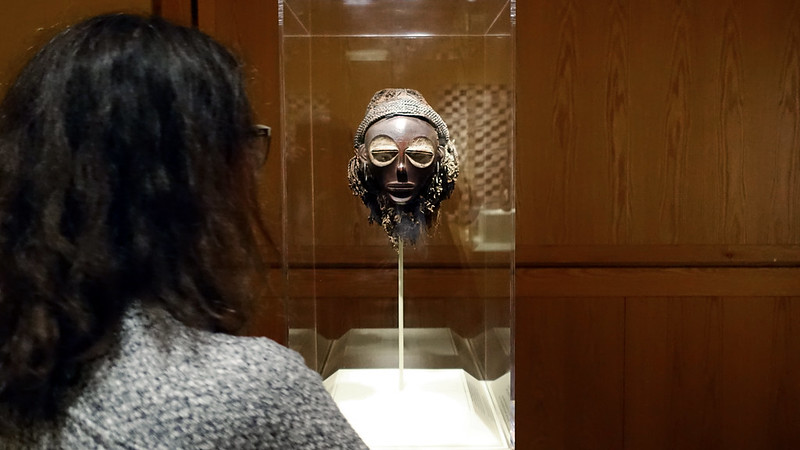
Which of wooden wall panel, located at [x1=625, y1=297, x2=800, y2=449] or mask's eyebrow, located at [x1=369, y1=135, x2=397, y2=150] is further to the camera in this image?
wooden wall panel, located at [x1=625, y1=297, x2=800, y2=449]

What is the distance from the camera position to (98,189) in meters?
0.62

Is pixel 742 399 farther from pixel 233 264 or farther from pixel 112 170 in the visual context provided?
pixel 112 170

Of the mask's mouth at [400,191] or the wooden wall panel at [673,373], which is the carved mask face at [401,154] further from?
the wooden wall panel at [673,373]

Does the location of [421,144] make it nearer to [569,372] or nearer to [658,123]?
[658,123]

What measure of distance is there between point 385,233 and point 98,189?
4.75 ft

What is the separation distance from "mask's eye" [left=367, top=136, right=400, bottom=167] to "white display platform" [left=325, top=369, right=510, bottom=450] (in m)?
0.68

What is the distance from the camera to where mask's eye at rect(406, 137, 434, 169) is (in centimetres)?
166

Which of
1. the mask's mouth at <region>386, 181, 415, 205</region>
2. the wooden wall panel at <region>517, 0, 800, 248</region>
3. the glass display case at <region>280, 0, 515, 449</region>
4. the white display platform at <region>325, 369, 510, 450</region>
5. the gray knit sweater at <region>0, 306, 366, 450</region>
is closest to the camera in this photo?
the gray knit sweater at <region>0, 306, 366, 450</region>

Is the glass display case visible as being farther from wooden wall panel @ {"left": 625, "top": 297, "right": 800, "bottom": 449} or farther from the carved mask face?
wooden wall panel @ {"left": 625, "top": 297, "right": 800, "bottom": 449}

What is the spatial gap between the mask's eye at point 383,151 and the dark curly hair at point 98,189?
0.98 meters

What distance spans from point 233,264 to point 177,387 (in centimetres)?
18

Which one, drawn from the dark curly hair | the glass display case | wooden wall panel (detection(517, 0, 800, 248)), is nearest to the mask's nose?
the glass display case

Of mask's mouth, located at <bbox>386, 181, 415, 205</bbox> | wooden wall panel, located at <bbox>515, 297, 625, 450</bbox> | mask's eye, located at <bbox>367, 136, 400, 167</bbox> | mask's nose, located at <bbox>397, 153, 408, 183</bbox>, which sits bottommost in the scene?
wooden wall panel, located at <bbox>515, 297, 625, 450</bbox>

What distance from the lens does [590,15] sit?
207 cm
